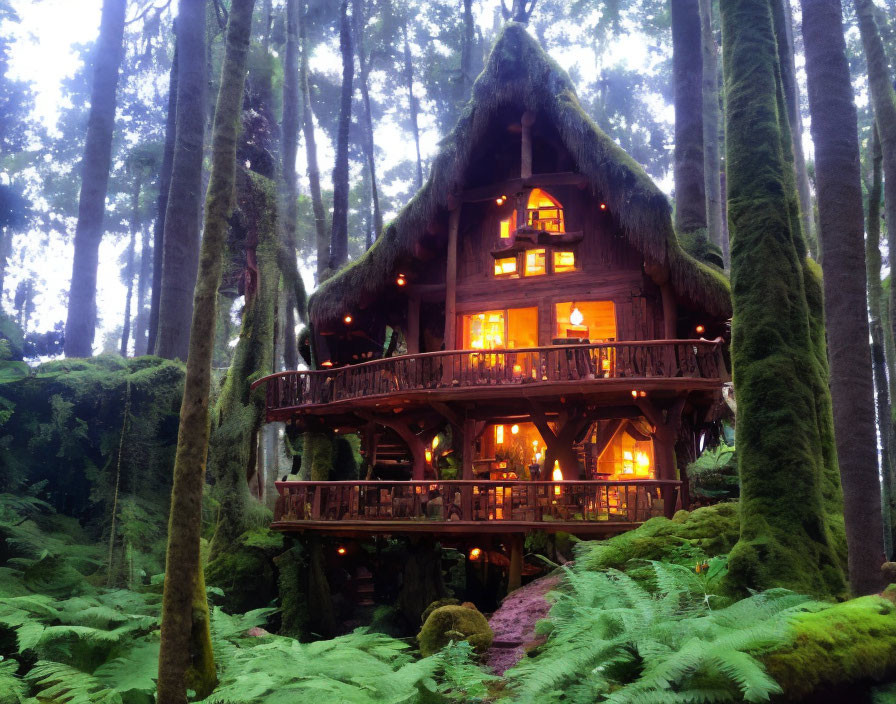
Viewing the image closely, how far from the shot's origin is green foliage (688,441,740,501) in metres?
15.6

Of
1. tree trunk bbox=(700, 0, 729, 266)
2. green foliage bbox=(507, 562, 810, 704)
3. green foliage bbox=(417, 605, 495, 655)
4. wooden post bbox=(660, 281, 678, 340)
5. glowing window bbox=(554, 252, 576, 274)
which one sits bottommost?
green foliage bbox=(417, 605, 495, 655)

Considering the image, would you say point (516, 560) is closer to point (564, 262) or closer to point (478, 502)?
point (478, 502)

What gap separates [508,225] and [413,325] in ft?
13.4

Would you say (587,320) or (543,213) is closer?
(543,213)

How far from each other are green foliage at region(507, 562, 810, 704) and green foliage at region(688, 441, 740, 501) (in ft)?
36.2

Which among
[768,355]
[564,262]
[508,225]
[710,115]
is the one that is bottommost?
[768,355]

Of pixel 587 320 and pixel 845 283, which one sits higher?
pixel 587 320

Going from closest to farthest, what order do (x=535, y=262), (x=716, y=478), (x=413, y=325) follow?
(x=716, y=478) < (x=535, y=262) < (x=413, y=325)

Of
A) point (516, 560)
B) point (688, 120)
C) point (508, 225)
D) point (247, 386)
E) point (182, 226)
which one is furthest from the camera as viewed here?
point (688, 120)

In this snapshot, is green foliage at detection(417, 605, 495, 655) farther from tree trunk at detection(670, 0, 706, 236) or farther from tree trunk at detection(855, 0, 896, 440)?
tree trunk at detection(670, 0, 706, 236)

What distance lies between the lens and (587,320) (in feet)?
66.6

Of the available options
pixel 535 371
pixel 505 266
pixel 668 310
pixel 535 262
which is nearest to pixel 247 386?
pixel 505 266

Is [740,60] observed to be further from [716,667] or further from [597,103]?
[597,103]

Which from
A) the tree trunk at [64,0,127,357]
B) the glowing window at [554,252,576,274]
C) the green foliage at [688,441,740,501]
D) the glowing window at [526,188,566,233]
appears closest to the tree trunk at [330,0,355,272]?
the tree trunk at [64,0,127,357]
